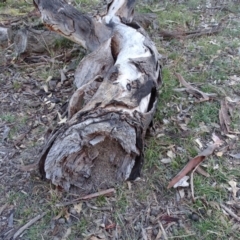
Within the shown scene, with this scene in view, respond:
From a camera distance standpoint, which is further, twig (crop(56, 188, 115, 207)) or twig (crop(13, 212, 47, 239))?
twig (crop(56, 188, 115, 207))

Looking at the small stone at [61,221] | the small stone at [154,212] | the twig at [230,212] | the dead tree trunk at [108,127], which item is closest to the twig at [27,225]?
the small stone at [61,221]

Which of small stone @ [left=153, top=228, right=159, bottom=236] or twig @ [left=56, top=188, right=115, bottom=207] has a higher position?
twig @ [left=56, top=188, right=115, bottom=207]

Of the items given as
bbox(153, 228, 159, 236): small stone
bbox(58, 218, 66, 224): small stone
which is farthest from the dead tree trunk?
bbox(153, 228, 159, 236): small stone

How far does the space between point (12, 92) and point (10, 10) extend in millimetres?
2215

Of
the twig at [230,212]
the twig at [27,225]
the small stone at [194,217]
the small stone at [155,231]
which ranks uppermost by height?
the twig at [27,225]

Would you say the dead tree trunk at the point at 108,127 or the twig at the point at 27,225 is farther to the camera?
the dead tree trunk at the point at 108,127

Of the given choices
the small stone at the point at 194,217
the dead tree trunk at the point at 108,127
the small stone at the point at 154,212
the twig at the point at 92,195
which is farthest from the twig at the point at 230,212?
the twig at the point at 92,195

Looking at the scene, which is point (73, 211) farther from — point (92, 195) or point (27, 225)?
point (27, 225)

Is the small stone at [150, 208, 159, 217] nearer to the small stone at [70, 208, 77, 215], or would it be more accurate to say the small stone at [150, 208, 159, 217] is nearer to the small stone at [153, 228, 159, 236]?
the small stone at [153, 228, 159, 236]

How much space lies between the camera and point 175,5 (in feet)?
18.1

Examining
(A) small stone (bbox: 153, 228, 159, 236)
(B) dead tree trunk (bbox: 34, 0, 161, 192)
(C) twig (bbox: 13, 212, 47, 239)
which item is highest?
(B) dead tree trunk (bbox: 34, 0, 161, 192)

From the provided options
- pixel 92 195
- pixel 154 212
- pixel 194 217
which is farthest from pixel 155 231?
pixel 92 195

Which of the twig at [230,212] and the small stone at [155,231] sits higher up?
the small stone at [155,231]

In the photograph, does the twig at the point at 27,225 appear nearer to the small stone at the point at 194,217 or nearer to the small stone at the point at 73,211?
the small stone at the point at 73,211
